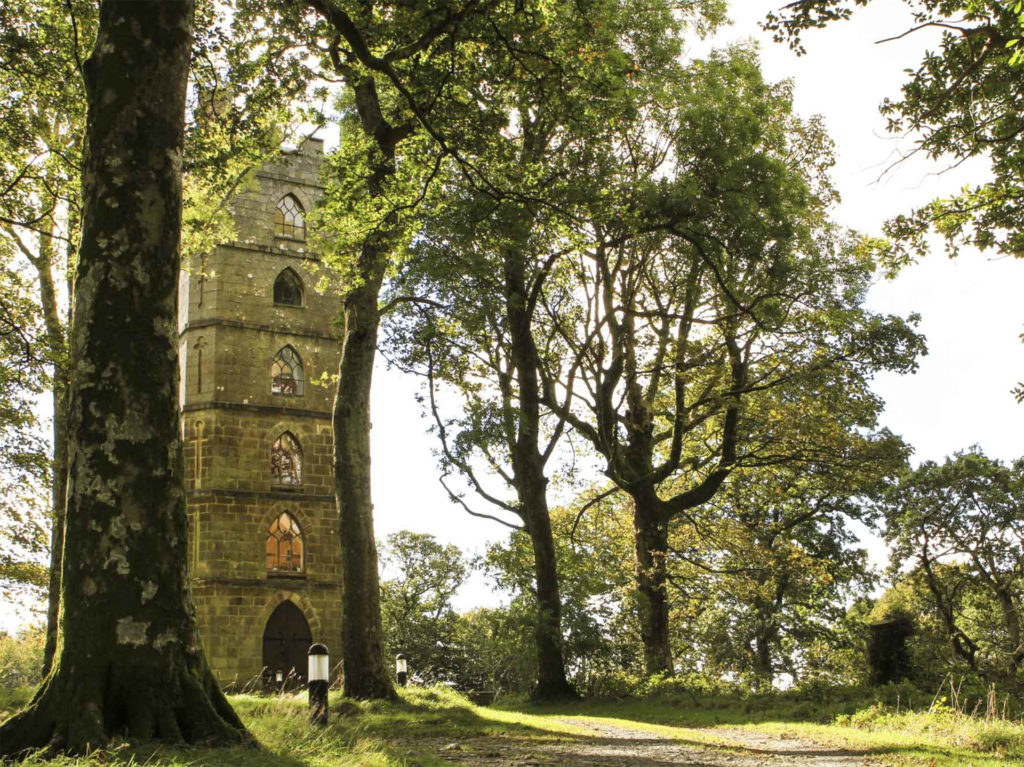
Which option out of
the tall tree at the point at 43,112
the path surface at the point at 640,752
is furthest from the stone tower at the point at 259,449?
the path surface at the point at 640,752

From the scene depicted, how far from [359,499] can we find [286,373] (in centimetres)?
1596

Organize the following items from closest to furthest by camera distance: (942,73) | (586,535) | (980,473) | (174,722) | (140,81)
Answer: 1. (174,722)
2. (140,81)
3. (942,73)
4. (586,535)
5. (980,473)

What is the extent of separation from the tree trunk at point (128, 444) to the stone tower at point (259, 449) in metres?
20.0

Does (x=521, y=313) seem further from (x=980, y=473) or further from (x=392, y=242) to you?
(x=980, y=473)

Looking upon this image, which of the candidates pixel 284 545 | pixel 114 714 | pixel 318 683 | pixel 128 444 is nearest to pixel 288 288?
pixel 284 545

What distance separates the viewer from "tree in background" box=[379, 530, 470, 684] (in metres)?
46.8

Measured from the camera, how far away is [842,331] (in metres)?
19.8

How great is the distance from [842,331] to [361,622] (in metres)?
11.4

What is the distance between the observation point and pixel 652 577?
21.2m

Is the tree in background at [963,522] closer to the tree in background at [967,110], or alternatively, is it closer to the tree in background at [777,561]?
the tree in background at [777,561]

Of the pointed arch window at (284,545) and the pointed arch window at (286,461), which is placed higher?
the pointed arch window at (286,461)

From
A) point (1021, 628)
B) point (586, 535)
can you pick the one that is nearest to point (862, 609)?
point (1021, 628)

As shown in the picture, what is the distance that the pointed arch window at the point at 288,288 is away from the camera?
1235 inches

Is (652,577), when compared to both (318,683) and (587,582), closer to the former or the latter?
(587,582)
